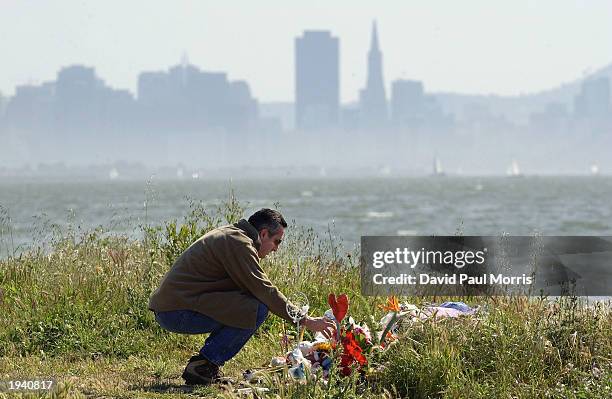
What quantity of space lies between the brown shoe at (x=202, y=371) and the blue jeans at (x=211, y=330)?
1.5 inches

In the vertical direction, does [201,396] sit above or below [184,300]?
below

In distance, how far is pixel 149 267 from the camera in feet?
31.1

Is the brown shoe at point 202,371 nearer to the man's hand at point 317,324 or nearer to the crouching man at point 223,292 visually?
the crouching man at point 223,292

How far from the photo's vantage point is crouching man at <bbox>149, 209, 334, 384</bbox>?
6.52m

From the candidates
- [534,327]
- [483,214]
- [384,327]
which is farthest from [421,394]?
[483,214]

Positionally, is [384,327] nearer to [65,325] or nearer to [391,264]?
[65,325]

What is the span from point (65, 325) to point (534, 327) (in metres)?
3.96

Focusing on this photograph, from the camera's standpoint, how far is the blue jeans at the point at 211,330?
6820 mm

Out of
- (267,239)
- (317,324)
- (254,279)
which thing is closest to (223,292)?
(254,279)

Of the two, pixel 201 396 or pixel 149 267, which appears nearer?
pixel 201 396

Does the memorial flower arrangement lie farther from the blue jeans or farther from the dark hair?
the dark hair

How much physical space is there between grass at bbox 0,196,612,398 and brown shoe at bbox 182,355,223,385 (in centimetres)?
11

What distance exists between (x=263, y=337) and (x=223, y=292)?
1855mm

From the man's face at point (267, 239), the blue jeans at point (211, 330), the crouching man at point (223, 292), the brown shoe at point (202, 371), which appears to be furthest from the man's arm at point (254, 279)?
the brown shoe at point (202, 371)
